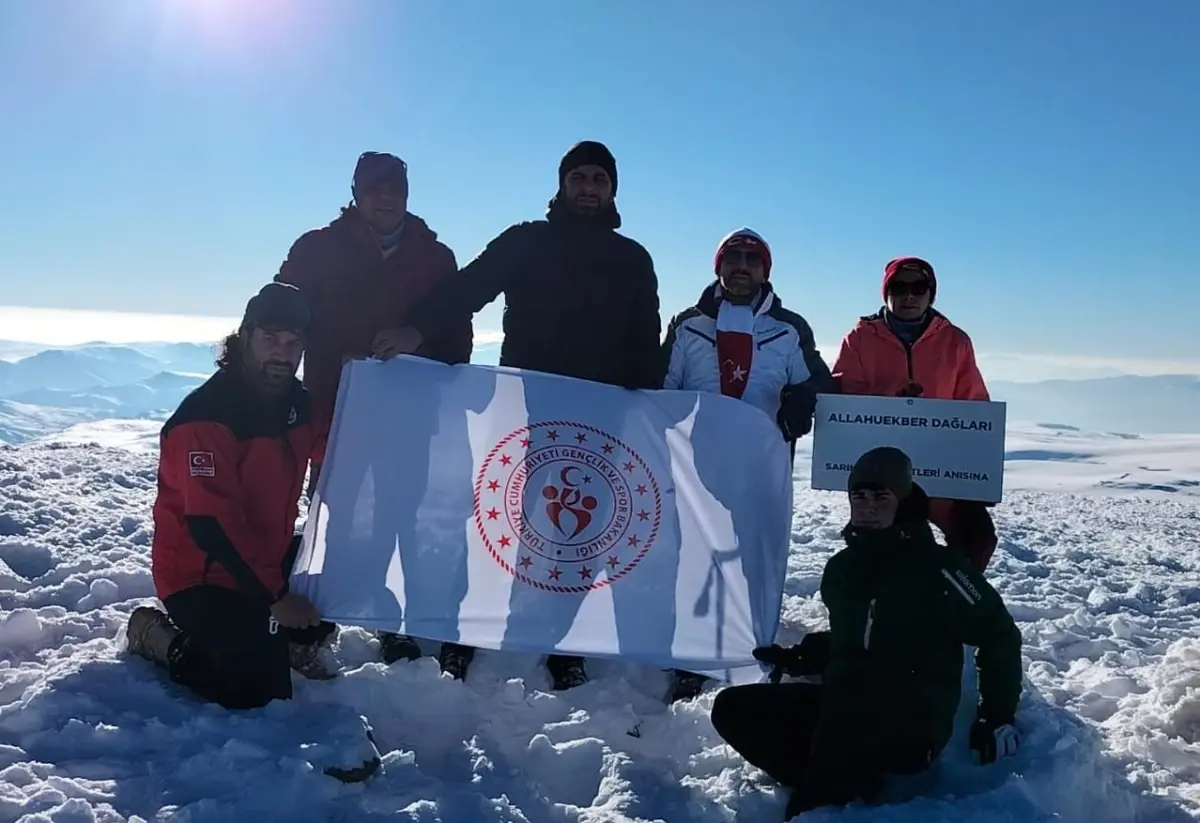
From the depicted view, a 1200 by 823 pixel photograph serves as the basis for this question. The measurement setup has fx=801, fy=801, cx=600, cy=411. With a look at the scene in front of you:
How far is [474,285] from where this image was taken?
4516mm

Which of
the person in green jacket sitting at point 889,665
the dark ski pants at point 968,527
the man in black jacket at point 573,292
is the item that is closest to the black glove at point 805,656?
the person in green jacket sitting at point 889,665

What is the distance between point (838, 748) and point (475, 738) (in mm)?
1557

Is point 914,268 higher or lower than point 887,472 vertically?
higher

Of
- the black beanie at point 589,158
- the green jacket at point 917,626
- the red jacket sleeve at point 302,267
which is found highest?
the black beanie at point 589,158

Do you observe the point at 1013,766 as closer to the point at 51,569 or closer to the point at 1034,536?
the point at 51,569

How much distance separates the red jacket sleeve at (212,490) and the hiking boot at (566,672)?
5.01ft

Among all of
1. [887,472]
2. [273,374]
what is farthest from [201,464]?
[887,472]

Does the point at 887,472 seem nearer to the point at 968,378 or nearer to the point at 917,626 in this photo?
the point at 917,626

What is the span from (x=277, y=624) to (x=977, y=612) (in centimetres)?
309

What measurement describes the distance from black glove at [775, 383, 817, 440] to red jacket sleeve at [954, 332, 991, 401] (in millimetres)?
936

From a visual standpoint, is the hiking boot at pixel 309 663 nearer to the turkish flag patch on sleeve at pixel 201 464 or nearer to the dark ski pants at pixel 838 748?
the turkish flag patch on sleeve at pixel 201 464

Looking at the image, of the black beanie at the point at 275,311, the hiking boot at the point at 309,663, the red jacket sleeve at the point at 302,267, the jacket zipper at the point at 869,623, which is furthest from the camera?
the red jacket sleeve at the point at 302,267

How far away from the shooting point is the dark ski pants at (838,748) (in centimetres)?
309

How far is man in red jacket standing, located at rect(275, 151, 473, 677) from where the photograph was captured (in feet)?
15.3
